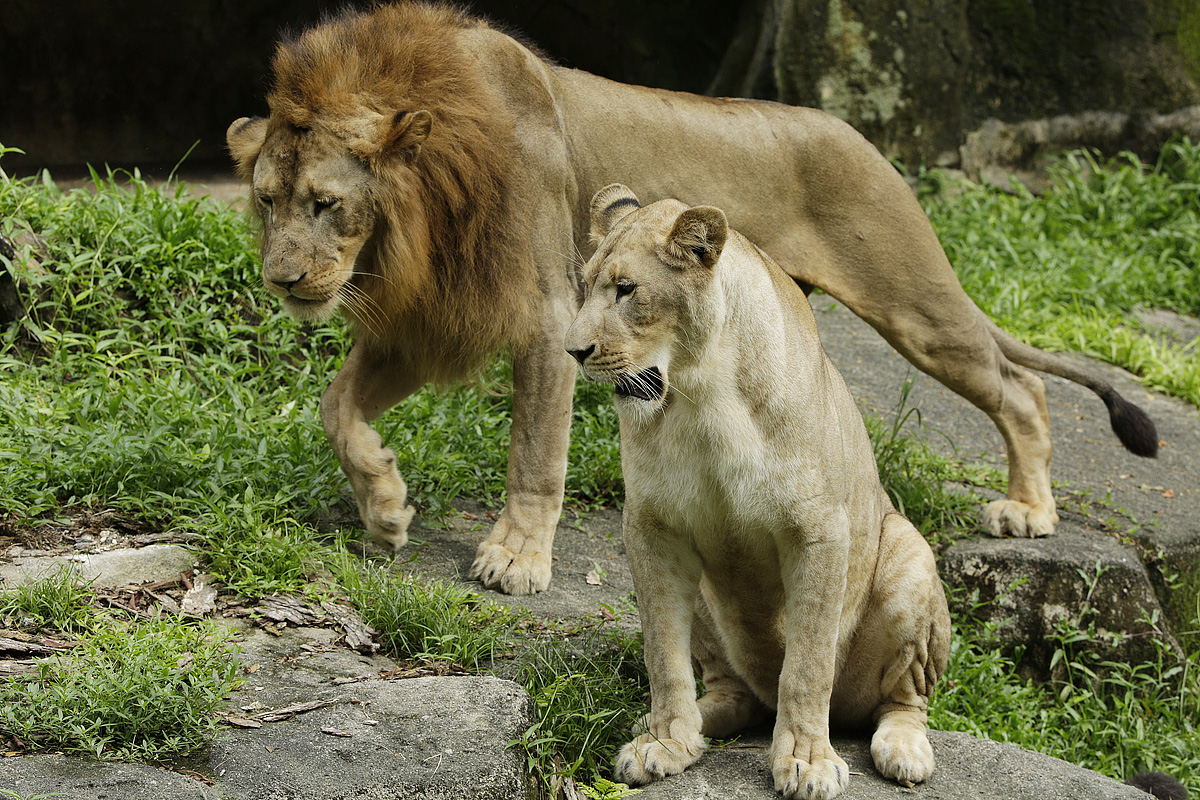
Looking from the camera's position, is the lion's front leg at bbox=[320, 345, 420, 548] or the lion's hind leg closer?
the lion's hind leg

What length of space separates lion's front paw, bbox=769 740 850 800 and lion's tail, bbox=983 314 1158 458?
3.17 metres

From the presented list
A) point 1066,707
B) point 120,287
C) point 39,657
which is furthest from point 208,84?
point 1066,707

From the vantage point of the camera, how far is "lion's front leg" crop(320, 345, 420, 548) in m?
4.04

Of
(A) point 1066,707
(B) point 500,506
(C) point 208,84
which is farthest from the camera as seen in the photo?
(C) point 208,84

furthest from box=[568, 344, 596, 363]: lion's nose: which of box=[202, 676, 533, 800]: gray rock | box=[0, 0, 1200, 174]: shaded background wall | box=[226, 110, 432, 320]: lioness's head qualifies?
box=[0, 0, 1200, 174]: shaded background wall

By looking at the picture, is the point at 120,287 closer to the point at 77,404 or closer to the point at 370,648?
the point at 77,404

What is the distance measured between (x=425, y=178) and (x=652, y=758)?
7.31 ft

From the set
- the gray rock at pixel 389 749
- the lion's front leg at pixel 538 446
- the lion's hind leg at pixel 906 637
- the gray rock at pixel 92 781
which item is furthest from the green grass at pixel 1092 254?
the gray rock at pixel 92 781

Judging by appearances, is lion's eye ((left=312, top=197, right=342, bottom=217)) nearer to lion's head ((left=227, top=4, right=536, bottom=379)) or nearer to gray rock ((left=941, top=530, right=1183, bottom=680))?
lion's head ((left=227, top=4, right=536, bottom=379))

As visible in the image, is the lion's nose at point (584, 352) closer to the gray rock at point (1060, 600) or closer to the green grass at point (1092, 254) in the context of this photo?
the gray rock at point (1060, 600)

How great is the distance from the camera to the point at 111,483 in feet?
13.4

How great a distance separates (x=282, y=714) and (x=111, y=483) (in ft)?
5.38

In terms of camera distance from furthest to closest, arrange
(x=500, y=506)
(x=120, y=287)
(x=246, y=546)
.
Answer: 1. (x=120, y=287)
2. (x=500, y=506)
3. (x=246, y=546)

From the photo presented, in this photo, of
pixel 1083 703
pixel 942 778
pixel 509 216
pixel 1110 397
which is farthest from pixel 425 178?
pixel 1110 397
